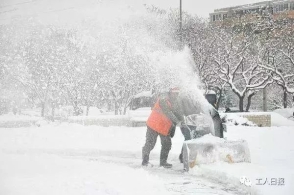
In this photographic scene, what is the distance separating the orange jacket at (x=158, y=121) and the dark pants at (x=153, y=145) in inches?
1.6

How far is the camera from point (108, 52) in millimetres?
3158

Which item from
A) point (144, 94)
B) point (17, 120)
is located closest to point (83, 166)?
point (17, 120)

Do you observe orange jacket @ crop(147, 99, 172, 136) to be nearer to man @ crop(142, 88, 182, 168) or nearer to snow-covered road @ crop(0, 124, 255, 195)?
man @ crop(142, 88, 182, 168)

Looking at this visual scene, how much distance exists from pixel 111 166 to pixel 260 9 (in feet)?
6.22

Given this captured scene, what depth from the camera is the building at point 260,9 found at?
345cm

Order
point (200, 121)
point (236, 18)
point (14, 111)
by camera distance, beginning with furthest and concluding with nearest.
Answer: point (236, 18) < point (200, 121) < point (14, 111)

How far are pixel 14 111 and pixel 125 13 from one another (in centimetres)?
115

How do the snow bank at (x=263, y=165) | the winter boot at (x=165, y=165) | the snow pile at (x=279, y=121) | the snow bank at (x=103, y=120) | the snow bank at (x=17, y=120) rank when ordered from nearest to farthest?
the snow bank at (x=263, y=165) < the snow bank at (x=17, y=120) < the snow bank at (x=103, y=120) < the snow pile at (x=279, y=121) < the winter boot at (x=165, y=165)

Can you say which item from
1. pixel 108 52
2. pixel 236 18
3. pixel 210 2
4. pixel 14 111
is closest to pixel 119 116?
pixel 108 52

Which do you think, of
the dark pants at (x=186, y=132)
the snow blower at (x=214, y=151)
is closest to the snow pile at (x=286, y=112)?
the snow blower at (x=214, y=151)

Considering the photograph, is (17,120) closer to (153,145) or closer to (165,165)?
(153,145)

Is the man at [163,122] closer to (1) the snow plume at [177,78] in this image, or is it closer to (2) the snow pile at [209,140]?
(1) the snow plume at [177,78]

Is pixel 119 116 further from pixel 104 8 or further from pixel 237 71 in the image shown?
pixel 237 71

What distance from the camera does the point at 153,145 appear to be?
3.38 meters
